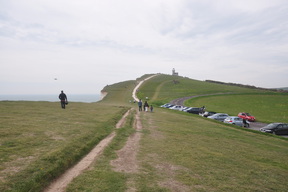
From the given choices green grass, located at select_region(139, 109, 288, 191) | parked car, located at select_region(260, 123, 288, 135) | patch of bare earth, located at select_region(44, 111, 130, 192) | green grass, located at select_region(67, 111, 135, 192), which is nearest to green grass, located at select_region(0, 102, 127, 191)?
patch of bare earth, located at select_region(44, 111, 130, 192)

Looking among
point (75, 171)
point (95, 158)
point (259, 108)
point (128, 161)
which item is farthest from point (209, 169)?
point (259, 108)

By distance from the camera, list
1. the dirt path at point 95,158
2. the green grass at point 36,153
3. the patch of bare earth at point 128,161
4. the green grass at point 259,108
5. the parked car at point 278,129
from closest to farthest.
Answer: the green grass at point 36,153
the dirt path at point 95,158
the patch of bare earth at point 128,161
the parked car at point 278,129
the green grass at point 259,108

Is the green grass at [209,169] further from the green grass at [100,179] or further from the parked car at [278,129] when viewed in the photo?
the parked car at [278,129]

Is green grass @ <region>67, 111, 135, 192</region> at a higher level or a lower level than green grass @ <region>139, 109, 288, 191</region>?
higher

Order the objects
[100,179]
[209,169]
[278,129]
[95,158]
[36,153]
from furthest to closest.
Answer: [278,129], [95,158], [209,169], [36,153], [100,179]

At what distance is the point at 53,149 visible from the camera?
378 inches

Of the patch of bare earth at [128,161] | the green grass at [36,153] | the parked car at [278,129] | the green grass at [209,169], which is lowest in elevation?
the parked car at [278,129]

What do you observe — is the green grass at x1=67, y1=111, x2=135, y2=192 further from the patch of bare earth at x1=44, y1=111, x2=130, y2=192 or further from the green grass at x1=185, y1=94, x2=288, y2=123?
the green grass at x1=185, y1=94, x2=288, y2=123

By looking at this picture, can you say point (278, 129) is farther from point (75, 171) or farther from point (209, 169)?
point (75, 171)

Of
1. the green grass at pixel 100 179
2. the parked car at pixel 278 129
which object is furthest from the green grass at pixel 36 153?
the parked car at pixel 278 129

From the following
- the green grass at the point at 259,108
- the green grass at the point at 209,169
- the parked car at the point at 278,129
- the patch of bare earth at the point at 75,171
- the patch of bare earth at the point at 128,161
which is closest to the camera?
the patch of bare earth at the point at 75,171

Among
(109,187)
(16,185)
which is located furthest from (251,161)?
(16,185)

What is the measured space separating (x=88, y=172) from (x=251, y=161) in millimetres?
9458

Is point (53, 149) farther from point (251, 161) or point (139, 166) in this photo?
point (251, 161)
